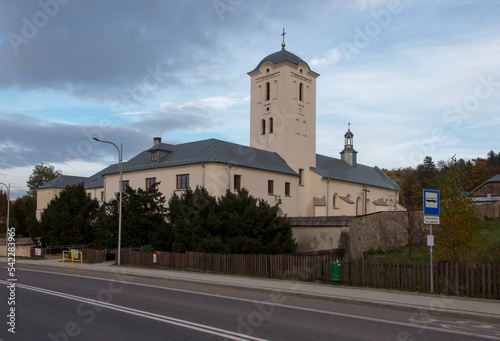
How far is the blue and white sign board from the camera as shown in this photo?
43.9 feet

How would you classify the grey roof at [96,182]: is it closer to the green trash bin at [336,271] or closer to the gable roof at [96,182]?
the gable roof at [96,182]

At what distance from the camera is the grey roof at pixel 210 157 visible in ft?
124

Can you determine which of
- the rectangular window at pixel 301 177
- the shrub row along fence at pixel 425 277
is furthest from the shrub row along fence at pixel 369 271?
the rectangular window at pixel 301 177

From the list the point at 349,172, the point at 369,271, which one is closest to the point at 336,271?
the point at 369,271

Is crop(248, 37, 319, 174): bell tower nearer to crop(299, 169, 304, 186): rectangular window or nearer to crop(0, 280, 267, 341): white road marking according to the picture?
crop(299, 169, 304, 186): rectangular window

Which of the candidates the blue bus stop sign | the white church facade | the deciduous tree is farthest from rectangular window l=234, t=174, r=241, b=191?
the deciduous tree

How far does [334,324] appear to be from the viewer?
9.73 m

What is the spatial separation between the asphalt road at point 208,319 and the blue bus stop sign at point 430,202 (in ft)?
11.6

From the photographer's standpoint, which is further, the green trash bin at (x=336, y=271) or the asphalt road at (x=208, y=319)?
the green trash bin at (x=336, y=271)

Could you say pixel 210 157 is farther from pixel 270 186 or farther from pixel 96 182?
pixel 96 182

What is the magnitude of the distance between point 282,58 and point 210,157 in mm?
17884

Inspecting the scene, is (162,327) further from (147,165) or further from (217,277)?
(147,165)

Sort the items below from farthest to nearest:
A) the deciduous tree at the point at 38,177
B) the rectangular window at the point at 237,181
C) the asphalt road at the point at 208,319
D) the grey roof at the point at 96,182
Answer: the deciduous tree at the point at 38,177 → the grey roof at the point at 96,182 → the rectangular window at the point at 237,181 → the asphalt road at the point at 208,319

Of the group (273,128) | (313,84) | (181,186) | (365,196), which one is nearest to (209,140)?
(181,186)
